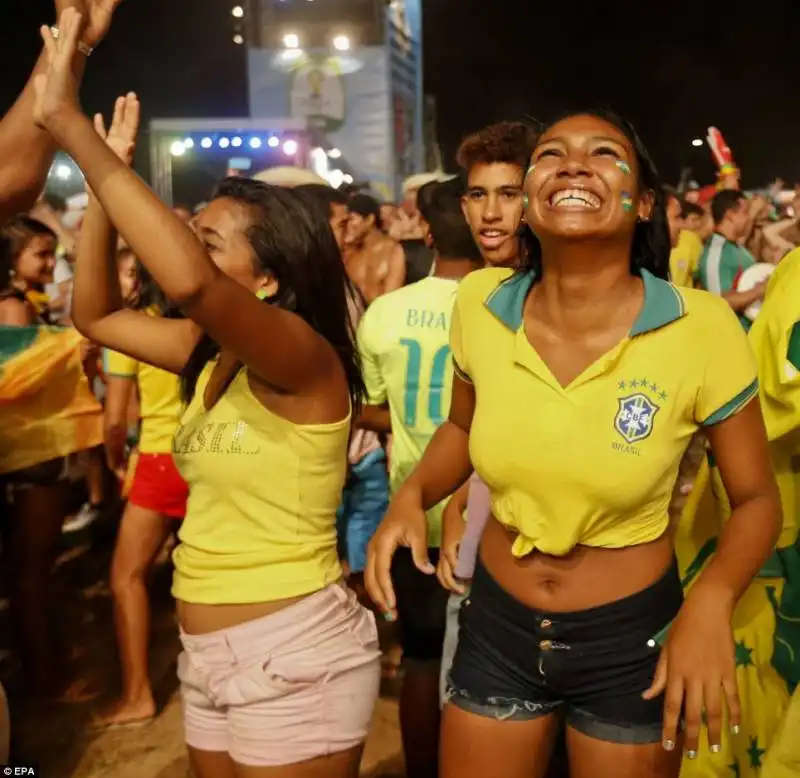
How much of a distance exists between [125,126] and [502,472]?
1.28 m

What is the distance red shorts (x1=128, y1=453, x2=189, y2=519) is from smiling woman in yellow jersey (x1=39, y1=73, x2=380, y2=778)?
4.84 feet

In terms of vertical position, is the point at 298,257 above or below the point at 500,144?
below

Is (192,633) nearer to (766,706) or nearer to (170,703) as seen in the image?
(766,706)

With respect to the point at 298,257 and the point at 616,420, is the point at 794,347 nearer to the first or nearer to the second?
the point at 616,420

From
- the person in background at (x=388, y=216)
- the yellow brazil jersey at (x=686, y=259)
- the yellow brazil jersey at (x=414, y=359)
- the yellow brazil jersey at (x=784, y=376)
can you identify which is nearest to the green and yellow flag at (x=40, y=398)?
the yellow brazil jersey at (x=414, y=359)

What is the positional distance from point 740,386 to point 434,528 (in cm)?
133

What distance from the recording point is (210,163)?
654 inches

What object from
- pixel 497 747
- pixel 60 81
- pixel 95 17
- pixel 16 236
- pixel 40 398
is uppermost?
pixel 95 17

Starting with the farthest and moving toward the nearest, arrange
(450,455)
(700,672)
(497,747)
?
1. (450,455)
2. (497,747)
3. (700,672)

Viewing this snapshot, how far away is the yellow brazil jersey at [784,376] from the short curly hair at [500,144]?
846 millimetres

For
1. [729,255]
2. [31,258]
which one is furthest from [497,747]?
[729,255]

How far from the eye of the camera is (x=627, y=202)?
1.69m

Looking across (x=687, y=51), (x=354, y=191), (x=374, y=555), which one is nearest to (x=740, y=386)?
(x=374, y=555)

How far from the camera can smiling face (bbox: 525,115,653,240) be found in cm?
166
